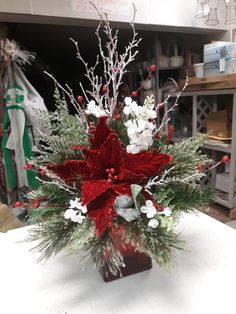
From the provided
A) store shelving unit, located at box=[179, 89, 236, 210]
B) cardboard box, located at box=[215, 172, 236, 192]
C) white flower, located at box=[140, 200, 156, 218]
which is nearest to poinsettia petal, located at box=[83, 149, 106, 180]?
white flower, located at box=[140, 200, 156, 218]

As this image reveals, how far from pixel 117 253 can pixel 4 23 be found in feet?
5.05

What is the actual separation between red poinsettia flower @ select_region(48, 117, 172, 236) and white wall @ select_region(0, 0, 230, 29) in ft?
3.91

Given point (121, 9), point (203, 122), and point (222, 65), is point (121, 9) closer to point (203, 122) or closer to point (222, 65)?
point (222, 65)

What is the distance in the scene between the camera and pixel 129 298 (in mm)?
518

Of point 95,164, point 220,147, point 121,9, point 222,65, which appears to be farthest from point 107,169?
point 222,65

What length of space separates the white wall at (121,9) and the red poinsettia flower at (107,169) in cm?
119

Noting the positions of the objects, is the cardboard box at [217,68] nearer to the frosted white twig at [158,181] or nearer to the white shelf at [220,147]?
the white shelf at [220,147]

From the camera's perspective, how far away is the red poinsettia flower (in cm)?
47

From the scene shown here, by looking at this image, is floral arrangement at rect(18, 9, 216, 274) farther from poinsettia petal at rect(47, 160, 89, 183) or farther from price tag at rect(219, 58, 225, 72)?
price tag at rect(219, 58, 225, 72)

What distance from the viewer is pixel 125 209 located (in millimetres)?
485

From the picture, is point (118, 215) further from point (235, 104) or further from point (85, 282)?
point (235, 104)

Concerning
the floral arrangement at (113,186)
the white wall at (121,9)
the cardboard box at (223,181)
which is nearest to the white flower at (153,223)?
the floral arrangement at (113,186)

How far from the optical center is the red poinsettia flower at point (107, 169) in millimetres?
470

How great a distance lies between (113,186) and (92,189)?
0.15ft
